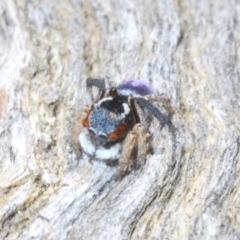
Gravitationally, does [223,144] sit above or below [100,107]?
below

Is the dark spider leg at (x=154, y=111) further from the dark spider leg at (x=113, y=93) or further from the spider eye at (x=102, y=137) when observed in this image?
the spider eye at (x=102, y=137)

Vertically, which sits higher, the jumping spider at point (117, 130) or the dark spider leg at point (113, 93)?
the dark spider leg at point (113, 93)

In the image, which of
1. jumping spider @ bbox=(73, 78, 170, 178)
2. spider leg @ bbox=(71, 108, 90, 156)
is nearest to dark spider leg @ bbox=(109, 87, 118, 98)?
jumping spider @ bbox=(73, 78, 170, 178)

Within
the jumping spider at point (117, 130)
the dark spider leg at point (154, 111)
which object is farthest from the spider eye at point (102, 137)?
the dark spider leg at point (154, 111)

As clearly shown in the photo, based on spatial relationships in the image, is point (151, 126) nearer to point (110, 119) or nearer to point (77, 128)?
point (110, 119)

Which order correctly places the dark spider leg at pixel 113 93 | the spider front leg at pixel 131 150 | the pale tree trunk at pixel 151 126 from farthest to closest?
the dark spider leg at pixel 113 93 < the spider front leg at pixel 131 150 < the pale tree trunk at pixel 151 126

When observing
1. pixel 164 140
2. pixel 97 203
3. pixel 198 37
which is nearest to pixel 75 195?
pixel 97 203

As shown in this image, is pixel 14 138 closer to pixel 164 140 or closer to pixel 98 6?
pixel 164 140
